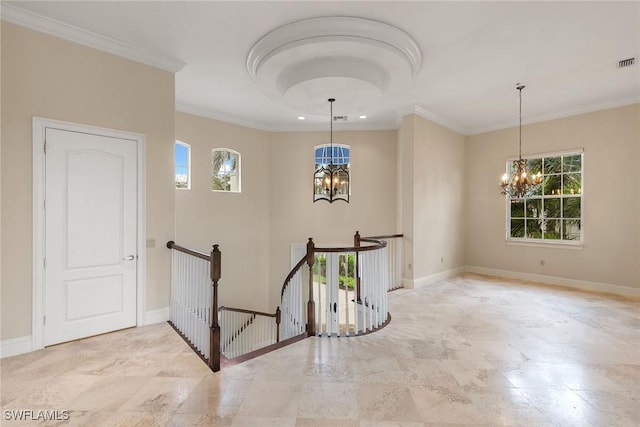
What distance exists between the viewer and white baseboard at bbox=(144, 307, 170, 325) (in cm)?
379

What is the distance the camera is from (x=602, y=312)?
442 cm

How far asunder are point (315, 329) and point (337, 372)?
0.93 meters

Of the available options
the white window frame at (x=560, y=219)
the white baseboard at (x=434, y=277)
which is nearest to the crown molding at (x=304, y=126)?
the white window frame at (x=560, y=219)

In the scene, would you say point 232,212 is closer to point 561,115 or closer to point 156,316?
point 156,316

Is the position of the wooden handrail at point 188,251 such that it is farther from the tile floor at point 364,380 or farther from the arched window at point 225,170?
the arched window at point 225,170

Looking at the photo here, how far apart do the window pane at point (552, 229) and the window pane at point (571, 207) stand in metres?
0.21

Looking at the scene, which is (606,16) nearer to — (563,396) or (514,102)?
(514,102)

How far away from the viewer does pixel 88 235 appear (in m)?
3.40

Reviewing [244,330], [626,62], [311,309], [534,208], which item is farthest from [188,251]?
[534,208]

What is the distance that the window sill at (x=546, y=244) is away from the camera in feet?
19.3

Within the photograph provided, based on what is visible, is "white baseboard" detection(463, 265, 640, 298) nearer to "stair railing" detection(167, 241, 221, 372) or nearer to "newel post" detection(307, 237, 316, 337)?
"newel post" detection(307, 237, 316, 337)

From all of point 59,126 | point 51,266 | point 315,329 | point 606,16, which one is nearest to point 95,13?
point 59,126

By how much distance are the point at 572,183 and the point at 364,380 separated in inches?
238

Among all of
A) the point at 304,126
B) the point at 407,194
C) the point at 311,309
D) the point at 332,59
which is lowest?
the point at 311,309
